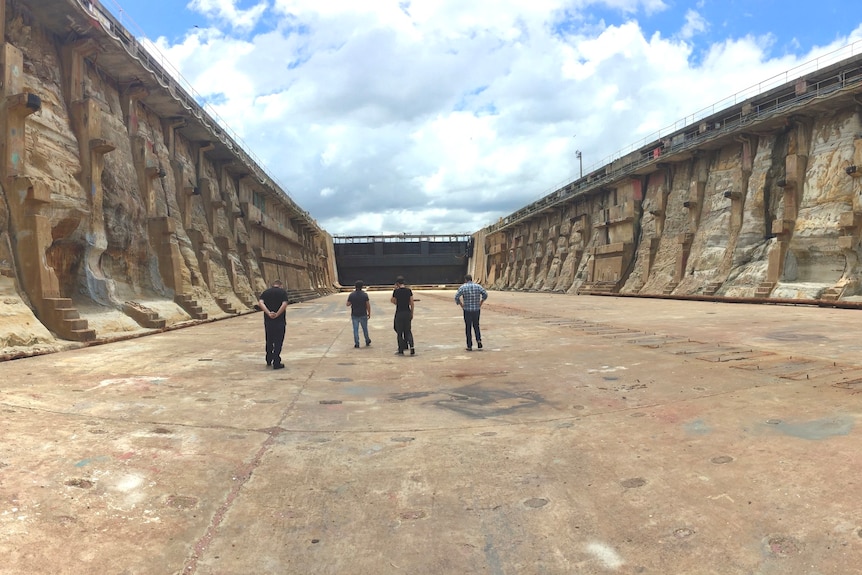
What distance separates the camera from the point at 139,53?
17141 millimetres

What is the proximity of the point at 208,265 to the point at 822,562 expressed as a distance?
21.1m

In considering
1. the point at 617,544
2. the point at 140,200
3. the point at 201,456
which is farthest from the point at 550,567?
the point at 140,200

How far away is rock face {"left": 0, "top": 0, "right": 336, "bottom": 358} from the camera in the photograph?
34.2ft

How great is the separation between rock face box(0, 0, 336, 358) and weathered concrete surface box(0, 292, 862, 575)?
4.69 m

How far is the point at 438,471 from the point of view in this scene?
11.8 feet

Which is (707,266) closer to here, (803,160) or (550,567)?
(803,160)

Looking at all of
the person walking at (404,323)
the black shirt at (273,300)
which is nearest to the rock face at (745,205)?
the person walking at (404,323)

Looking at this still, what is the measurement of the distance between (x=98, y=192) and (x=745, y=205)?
2574 centimetres

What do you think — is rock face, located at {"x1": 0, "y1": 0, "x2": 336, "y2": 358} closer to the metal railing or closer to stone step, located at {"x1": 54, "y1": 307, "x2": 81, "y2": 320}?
stone step, located at {"x1": 54, "y1": 307, "x2": 81, "y2": 320}

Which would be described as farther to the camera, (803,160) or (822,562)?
(803,160)

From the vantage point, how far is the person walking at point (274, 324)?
26.1ft

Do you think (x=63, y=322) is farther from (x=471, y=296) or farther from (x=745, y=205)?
(x=745, y=205)

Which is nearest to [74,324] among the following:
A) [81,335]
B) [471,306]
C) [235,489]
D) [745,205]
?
[81,335]

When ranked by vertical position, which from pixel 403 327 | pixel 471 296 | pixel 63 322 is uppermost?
pixel 471 296
